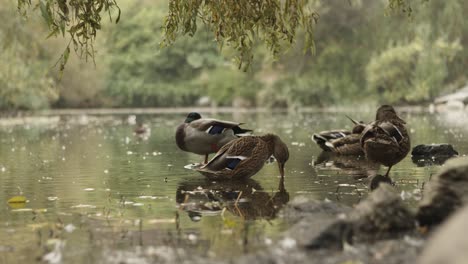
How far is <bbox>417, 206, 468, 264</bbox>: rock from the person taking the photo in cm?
431

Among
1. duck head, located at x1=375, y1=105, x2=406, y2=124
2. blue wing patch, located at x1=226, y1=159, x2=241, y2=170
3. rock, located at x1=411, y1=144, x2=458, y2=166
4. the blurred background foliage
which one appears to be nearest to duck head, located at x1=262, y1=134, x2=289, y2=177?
blue wing patch, located at x1=226, y1=159, x2=241, y2=170

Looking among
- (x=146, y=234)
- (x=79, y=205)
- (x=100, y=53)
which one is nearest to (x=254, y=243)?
(x=146, y=234)

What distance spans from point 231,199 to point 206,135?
3517 millimetres

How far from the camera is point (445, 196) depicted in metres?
7.48

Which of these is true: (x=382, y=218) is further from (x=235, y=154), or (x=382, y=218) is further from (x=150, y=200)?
(x=235, y=154)

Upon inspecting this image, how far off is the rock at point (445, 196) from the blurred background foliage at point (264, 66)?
1061 inches

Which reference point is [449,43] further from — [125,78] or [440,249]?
[440,249]

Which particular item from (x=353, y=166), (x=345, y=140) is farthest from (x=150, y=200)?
(x=345, y=140)

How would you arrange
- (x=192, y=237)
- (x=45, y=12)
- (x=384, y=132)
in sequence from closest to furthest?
(x=192, y=237) → (x=45, y=12) → (x=384, y=132)

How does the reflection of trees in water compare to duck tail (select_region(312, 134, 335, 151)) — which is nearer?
the reflection of trees in water

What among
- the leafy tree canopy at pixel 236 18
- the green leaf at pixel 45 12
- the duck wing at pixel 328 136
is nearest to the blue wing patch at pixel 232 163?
the leafy tree canopy at pixel 236 18

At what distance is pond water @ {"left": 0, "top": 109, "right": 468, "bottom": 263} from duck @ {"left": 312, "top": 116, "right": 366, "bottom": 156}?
1.24ft

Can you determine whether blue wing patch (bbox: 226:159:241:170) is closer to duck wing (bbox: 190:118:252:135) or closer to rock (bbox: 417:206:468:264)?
duck wing (bbox: 190:118:252:135)

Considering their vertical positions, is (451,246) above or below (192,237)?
above
